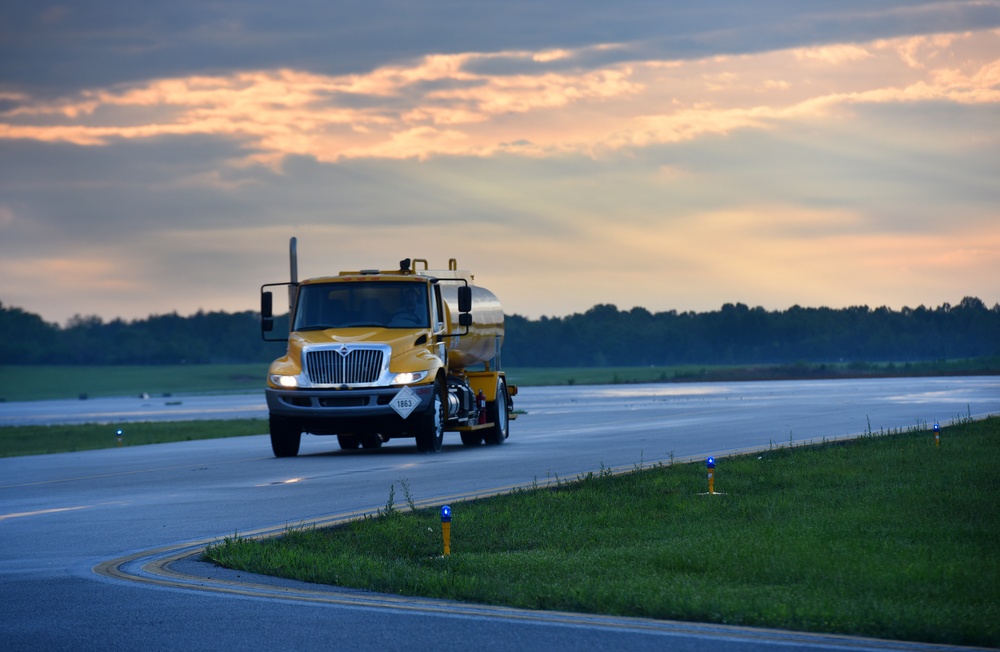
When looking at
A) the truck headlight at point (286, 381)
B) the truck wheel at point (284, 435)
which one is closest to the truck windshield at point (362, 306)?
the truck headlight at point (286, 381)

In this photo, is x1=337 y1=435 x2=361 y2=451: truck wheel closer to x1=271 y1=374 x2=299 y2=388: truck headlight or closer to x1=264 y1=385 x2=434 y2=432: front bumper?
x1=264 y1=385 x2=434 y2=432: front bumper

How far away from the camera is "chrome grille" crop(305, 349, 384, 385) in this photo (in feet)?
81.6

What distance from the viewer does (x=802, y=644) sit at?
7906 mm

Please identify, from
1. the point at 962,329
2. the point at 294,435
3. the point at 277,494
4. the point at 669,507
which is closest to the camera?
the point at 669,507

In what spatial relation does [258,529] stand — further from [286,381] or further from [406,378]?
[286,381]

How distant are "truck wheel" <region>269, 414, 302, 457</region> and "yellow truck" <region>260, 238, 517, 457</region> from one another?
19 mm

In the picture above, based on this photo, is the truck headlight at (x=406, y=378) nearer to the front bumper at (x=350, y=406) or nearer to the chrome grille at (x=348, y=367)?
the front bumper at (x=350, y=406)

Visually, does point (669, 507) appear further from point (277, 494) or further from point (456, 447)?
point (456, 447)

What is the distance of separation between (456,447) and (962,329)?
183 m

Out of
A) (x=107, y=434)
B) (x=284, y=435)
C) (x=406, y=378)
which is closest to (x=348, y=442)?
(x=284, y=435)

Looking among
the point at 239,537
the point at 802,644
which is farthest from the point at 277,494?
the point at 802,644

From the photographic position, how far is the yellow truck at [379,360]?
24875 millimetres

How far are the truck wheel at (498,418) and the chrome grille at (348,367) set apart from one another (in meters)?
4.47

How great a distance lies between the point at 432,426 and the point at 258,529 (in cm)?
1167
